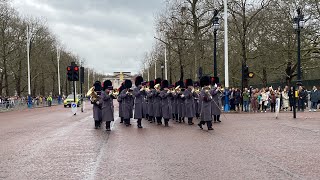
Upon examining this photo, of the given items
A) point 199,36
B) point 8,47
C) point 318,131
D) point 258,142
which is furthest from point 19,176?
point 8,47

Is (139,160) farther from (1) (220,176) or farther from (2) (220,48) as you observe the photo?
(2) (220,48)

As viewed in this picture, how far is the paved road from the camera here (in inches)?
318

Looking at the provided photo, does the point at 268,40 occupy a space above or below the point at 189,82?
above

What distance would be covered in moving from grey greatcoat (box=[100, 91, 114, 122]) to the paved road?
151 centimetres

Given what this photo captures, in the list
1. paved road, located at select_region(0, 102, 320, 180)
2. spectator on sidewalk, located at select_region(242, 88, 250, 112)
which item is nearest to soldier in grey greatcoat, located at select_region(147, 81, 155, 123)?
paved road, located at select_region(0, 102, 320, 180)

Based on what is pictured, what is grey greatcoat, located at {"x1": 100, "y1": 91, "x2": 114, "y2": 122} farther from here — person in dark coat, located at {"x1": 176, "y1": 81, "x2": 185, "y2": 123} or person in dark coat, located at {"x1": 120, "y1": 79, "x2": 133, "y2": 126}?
person in dark coat, located at {"x1": 176, "y1": 81, "x2": 185, "y2": 123}

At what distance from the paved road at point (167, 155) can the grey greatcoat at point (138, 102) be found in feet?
8.13

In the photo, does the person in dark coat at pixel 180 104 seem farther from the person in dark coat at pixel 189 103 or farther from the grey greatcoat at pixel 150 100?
the grey greatcoat at pixel 150 100

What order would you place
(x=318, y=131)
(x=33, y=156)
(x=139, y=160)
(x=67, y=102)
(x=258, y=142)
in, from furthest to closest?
(x=67, y=102)
(x=318, y=131)
(x=258, y=142)
(x=33, y=156)
(x=139, y=160)

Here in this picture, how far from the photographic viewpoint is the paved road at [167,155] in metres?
8.09

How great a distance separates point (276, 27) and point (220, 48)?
9.65 metres

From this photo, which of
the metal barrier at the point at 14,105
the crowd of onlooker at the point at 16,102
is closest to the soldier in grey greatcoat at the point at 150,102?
the metal barrier at the point at 14,105

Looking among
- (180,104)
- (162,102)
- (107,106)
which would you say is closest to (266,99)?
(180,104)

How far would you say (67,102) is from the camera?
49562 millimetres
